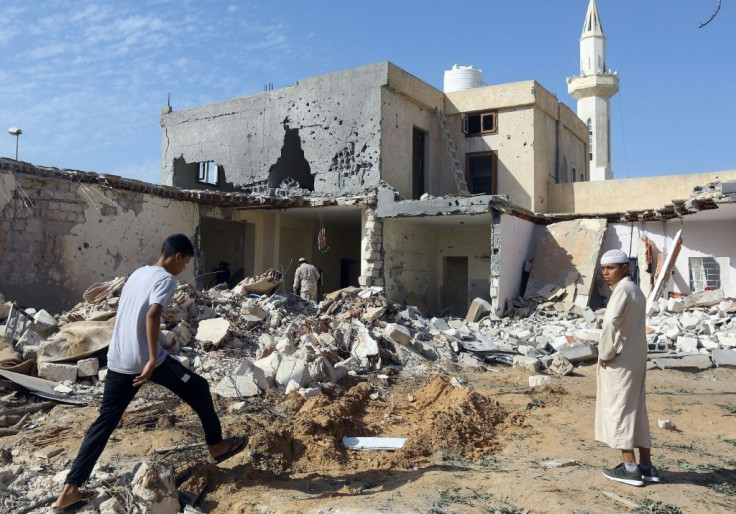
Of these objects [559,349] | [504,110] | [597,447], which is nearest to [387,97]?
[504,110]

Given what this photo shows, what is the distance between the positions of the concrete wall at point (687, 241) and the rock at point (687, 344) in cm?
480

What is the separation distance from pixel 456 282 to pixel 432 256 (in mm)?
1567

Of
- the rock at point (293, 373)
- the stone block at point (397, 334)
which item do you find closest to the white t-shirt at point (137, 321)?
the rock at point (293, 373)

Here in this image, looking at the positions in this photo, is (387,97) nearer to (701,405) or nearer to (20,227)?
(20,227)

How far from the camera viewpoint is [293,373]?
668cm

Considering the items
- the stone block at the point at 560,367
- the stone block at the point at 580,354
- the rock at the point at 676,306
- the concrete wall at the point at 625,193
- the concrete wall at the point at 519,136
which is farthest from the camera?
the concrete wall at the point at 519,136

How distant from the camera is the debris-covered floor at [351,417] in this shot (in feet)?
11.7

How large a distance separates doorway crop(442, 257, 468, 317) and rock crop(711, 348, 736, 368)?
355 inches

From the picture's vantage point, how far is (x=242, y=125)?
18.3 metres

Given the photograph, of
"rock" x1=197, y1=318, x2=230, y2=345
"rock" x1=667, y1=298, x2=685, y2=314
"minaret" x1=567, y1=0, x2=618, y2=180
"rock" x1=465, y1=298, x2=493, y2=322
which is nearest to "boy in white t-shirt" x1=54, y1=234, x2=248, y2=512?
"rock" x1=197, y1=318, x2=230, y2=345

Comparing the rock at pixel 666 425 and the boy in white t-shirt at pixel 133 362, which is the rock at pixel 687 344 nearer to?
the rock at pixel 666 425

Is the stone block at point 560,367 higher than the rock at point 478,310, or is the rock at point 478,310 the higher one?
the rock at point 478,310

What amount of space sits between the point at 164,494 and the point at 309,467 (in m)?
1.20

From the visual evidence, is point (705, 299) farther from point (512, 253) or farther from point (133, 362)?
point (133, 362)
